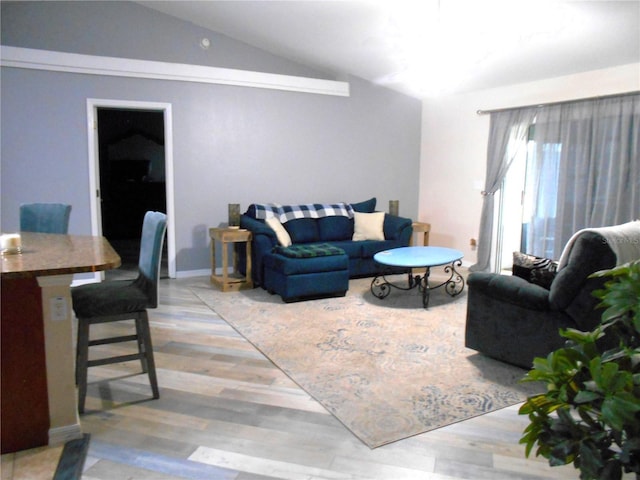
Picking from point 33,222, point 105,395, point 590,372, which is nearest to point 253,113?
point 33,222

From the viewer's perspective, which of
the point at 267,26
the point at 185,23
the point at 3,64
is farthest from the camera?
the point at 185,23

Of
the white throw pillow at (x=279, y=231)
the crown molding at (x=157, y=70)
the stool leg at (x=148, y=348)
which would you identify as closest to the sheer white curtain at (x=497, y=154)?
the crown molding at (x=157, y=70)

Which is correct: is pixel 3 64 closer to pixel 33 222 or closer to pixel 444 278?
pixel 33 222

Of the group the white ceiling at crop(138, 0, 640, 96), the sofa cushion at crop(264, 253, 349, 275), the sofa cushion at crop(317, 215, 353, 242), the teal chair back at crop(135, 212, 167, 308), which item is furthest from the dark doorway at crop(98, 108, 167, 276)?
the teal chair back at crop(135, 212, 167, 308)

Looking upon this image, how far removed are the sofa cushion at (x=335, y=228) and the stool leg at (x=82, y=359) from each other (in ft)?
11.4

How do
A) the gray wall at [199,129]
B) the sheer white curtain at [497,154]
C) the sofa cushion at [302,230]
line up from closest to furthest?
the gray wall at [199,129]
the sheer white curtain at [497,154]
the sofa cushion at [302,230]

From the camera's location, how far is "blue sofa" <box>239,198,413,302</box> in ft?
14.6

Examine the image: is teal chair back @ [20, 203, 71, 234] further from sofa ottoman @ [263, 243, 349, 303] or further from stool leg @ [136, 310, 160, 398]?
sofa ottoman @ [263, 243, 349, 303]

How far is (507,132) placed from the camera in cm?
535

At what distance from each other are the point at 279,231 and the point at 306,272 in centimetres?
83

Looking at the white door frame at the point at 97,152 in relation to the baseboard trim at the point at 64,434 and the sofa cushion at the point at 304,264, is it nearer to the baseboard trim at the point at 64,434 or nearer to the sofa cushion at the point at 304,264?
the sofa cushion at the point at 304,264

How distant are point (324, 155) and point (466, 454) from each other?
4.60 m

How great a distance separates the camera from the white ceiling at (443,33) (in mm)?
3602

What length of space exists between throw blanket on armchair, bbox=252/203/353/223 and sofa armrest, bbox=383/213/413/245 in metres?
0.53
